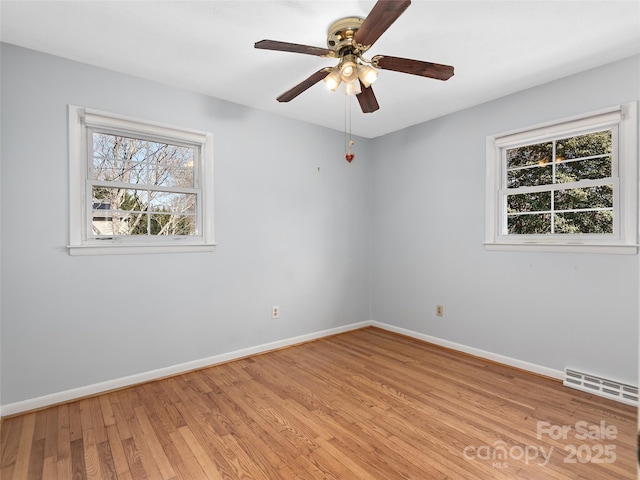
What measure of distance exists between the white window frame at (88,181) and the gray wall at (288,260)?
0.07m

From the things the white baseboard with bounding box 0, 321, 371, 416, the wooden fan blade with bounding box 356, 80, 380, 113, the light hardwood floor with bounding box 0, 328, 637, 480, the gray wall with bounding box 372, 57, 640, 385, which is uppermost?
the wooden fan blade with bounding box 356, 80, 380, 113

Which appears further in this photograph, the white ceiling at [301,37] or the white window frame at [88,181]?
the white window frame at [88,181]

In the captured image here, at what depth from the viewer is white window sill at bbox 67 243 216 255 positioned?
248 cm

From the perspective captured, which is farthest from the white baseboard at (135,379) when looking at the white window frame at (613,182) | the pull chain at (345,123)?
the white window frame at (613,182)

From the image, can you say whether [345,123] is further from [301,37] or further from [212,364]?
[212,364]

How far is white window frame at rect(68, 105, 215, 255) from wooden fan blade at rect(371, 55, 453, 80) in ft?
6.04

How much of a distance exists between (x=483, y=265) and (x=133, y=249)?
3232 mm

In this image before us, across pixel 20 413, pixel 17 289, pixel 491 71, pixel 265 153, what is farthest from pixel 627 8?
pixel 20 413

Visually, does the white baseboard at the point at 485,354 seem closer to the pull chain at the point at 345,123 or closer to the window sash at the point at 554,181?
the window sash at the point at 554,181

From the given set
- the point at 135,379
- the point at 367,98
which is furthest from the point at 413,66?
the point at 135,379

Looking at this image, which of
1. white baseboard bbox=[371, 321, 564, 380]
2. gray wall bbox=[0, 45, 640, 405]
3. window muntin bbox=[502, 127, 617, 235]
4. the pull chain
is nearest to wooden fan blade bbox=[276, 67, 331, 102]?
the pull chain

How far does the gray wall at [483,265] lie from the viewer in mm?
2506

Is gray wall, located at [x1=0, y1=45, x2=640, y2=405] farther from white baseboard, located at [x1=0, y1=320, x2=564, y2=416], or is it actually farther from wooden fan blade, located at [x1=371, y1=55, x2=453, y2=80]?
wooden fan blade, located at [x1=371, y1=55, x2=453, y2=80]

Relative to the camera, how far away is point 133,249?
2.70 m
